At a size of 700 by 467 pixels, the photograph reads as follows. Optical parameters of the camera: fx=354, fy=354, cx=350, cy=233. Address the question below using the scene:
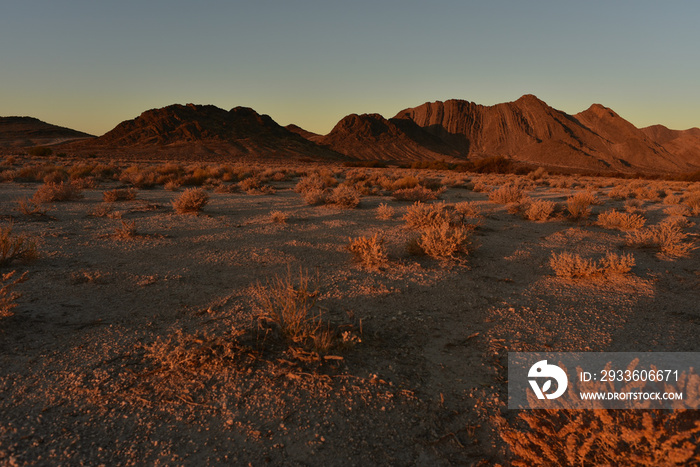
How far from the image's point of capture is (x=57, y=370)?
2682 mm

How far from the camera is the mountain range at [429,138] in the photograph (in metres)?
69.8

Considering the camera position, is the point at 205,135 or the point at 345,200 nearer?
the point at 345,200

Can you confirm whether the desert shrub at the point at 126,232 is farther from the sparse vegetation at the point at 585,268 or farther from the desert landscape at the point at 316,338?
the sparse vegetation at the point at 585,268

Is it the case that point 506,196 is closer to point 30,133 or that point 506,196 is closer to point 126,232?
point 126,232

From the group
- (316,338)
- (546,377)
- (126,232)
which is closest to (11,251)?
(126,232)

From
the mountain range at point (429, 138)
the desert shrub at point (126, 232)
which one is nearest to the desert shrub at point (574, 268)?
the desert shrub at point (126, 232)

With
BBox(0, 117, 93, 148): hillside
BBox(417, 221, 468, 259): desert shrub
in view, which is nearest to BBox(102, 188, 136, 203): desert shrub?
BBox(417, 221, 468, 259): desert shrub

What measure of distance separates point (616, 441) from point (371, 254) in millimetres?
3903

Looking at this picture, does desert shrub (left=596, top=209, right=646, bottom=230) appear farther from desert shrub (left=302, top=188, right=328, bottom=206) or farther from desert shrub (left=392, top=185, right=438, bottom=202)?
desert shrub (left=302, top=188, right=328, bottom=206)

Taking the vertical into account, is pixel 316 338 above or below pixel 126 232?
below

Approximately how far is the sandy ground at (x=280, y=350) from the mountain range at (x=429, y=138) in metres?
55.5

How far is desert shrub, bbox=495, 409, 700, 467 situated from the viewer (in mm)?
1483

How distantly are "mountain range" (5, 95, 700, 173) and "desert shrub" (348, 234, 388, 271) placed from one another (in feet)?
182

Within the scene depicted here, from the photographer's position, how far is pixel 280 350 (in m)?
2.99
